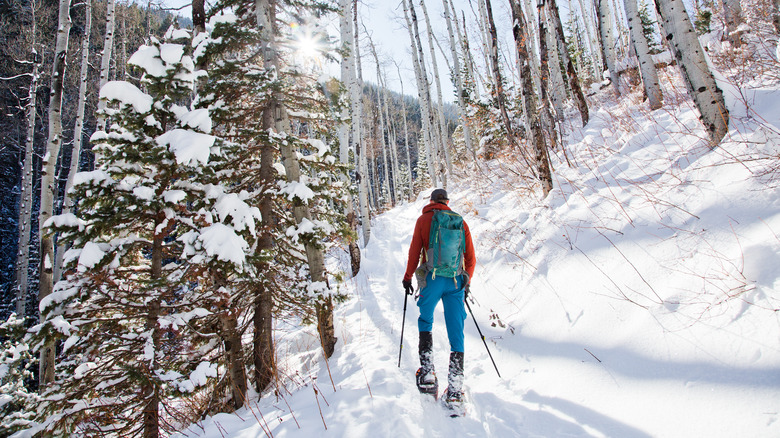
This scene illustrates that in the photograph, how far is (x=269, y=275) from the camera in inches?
180

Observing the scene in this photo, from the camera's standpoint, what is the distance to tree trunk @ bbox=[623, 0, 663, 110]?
659 cm

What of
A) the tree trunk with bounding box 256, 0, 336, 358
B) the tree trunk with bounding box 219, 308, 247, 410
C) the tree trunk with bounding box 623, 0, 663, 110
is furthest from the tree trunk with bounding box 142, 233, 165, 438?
the tree trunk with bounding box 623, 0, 663, 110

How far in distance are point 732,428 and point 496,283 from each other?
3.25 m

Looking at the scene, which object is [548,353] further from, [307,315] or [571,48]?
[571,48]

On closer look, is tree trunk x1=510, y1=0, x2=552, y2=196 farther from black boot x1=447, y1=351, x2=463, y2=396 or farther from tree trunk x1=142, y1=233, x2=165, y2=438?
tree trunk x1=142, y1=233, x2=165, y2=438

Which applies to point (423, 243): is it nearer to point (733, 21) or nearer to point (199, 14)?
point (199, 14)

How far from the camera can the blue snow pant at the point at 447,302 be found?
3.15 metres

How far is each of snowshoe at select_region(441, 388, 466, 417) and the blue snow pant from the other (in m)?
0.41

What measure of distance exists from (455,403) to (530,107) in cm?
515

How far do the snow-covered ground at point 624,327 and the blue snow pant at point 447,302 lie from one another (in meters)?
0.67

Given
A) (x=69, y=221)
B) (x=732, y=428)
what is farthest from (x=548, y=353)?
(x=69, y=221)

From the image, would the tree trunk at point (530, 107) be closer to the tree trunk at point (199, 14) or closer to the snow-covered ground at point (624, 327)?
the snow-covered ground at point (624, 327)

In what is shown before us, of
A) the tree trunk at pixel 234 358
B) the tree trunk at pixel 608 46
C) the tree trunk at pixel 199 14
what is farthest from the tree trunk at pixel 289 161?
the tree trunk at pixel 608 46

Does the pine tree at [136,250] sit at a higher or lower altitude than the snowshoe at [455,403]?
higher
